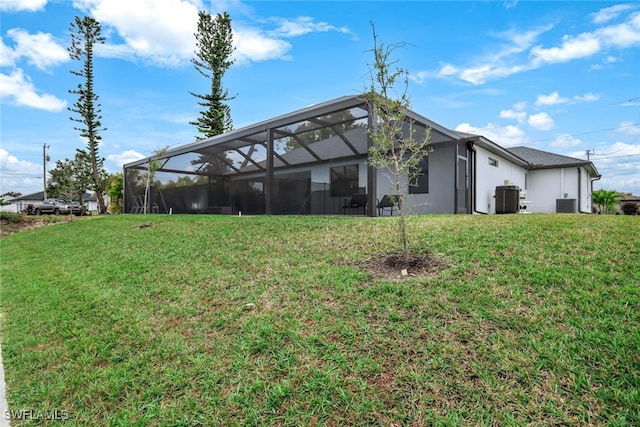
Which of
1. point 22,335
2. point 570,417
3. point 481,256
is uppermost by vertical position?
point 481,256

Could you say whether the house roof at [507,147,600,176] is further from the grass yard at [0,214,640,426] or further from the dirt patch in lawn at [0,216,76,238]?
the dirt patch in lawn at [0,216,76,238]

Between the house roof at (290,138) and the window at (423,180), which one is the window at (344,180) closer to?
the house roof at (290,138)

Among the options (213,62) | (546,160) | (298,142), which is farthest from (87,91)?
(546,160)

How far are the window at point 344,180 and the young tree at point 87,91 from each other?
18.1 meters

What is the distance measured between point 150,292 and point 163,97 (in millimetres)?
12678

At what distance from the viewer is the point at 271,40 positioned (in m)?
10.6

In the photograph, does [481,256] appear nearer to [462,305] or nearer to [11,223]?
[462,305]

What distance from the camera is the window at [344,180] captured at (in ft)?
37.2

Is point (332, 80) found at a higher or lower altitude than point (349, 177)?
higher

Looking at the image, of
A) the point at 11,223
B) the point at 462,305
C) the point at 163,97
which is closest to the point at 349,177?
the point at 163,97

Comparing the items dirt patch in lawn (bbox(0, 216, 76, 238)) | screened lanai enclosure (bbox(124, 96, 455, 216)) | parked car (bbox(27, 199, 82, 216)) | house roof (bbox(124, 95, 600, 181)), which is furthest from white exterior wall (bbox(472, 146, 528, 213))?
parked car (bbox(27, 199, 82, 216))

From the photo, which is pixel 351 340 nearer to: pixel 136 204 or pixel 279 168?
pixel 279 168

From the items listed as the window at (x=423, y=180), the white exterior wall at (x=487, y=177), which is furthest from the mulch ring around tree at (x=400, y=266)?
the white exterior wall at (x=487, y=177)

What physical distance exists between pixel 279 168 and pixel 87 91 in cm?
1905
